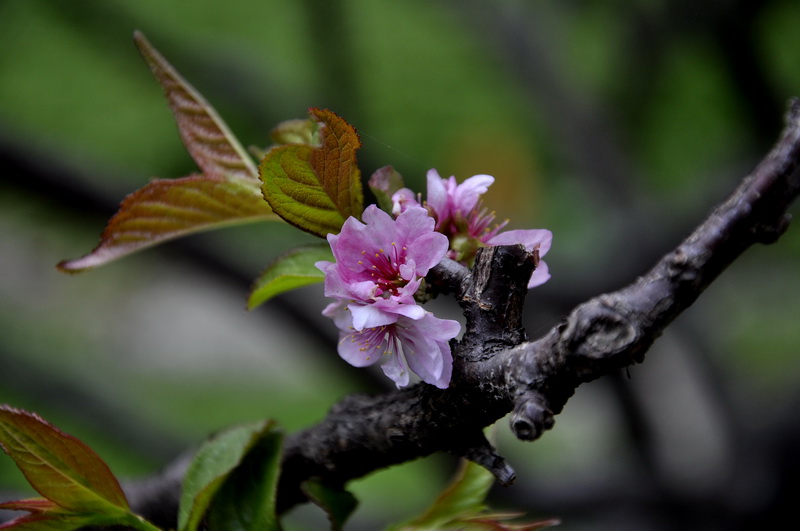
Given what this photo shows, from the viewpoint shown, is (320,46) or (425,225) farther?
(320,46)

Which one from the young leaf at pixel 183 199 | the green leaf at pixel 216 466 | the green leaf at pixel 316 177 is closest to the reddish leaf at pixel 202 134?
the young leaf at pixel 183 199

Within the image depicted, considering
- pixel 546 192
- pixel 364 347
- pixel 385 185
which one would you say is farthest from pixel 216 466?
pixel 546 192

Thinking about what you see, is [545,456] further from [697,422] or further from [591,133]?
[591,133]

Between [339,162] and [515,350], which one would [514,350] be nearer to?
[515,350]

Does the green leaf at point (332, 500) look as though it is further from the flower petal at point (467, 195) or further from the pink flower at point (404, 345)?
the flower petal at point (467, 195)

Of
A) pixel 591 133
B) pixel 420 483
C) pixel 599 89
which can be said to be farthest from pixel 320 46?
pixel 420 483

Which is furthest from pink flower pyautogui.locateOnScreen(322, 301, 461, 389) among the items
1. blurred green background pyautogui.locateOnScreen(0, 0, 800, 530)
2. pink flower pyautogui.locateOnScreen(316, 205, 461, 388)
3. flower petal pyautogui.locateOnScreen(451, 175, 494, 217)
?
blurred green background pyautogui.locateOnScreen(0, 0, 800, 530)

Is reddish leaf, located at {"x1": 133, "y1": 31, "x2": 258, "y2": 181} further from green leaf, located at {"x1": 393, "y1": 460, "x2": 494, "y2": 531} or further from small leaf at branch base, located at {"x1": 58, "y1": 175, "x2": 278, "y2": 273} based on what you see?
green leaf, located at {"x1": 393, "y1": 460, "x2": 494, "y2": 531}
